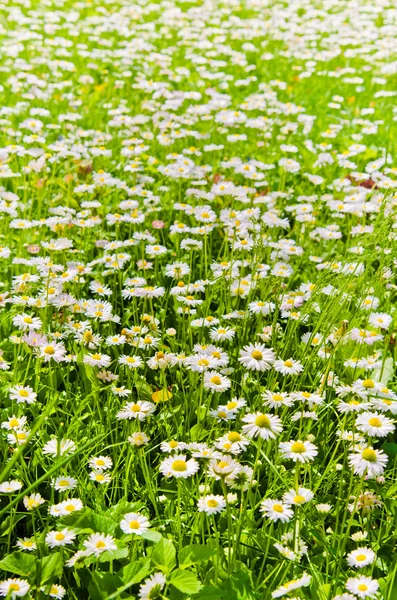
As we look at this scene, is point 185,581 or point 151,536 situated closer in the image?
point 185,581

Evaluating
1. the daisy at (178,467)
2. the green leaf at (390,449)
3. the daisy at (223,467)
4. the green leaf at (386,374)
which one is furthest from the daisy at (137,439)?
the green leaf at (386,374)

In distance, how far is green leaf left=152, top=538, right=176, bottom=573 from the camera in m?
1.49

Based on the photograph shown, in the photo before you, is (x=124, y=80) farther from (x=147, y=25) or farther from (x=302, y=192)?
(x=302, y=192)

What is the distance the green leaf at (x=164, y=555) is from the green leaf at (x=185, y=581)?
0.11 feet

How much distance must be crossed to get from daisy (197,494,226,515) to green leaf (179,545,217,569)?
7 centimetres

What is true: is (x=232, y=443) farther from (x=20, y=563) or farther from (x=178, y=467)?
(x=20, y=563)

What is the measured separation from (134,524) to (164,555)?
0.30ft

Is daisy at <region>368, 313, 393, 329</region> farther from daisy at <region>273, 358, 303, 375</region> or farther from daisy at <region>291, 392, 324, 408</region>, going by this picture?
daisy at <region>291, 392, 324, 408</region>

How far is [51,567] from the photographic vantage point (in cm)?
150

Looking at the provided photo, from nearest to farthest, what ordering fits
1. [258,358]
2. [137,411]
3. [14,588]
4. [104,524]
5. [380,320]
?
[14,588] < [104,524] < [137,411] < [258,358] < [380,320]

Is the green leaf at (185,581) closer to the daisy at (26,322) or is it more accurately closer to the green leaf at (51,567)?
the green leaf at (51,567)

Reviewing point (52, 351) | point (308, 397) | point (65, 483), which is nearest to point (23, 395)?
point (52, 351)

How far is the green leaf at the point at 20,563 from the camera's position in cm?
149

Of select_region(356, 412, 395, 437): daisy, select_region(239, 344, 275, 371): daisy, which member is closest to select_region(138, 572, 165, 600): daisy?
select_region(356, 412, 395, 437): daisy
